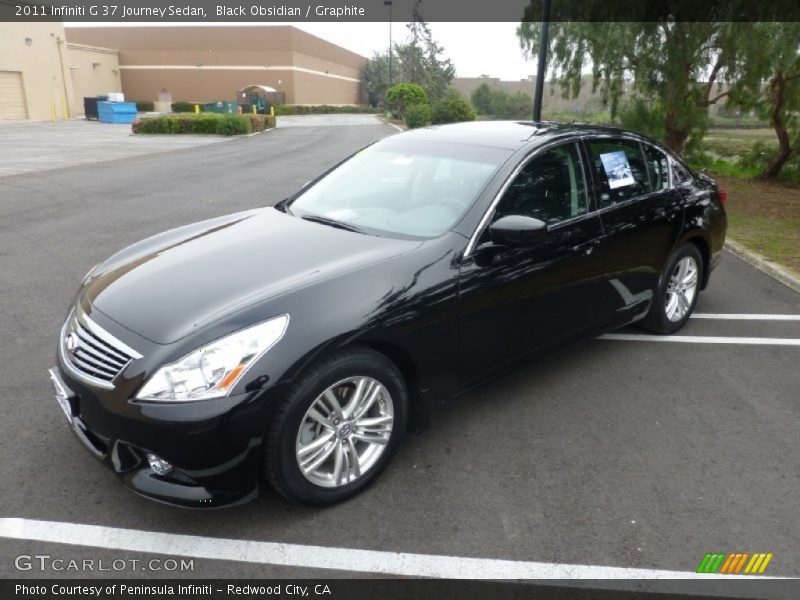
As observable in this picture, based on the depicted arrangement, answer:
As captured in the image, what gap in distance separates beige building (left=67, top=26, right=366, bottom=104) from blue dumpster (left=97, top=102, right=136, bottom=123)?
25182 mm

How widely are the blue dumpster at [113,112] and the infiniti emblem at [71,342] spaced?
40.4 m

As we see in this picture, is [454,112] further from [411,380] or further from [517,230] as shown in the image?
[411,380]

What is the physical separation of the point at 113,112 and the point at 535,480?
4219 cm

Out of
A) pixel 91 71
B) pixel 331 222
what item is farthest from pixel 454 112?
pixel 91 71

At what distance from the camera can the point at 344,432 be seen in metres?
2.86

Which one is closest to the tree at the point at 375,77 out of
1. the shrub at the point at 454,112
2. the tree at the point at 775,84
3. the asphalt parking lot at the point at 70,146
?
the shrub at the point at 454,112

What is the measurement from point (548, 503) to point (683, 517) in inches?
23.8

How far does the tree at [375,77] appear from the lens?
8456cm

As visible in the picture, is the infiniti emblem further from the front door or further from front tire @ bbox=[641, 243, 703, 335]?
front tire @ bbox=[641, 243, 703, 335]

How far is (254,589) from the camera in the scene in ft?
8.01

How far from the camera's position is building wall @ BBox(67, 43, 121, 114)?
162ft

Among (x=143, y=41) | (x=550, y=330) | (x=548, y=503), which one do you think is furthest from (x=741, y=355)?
(x=143, y=41)

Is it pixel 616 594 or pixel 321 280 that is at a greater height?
pixel 321 280

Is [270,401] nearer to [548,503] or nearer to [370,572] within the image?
[370,572]
